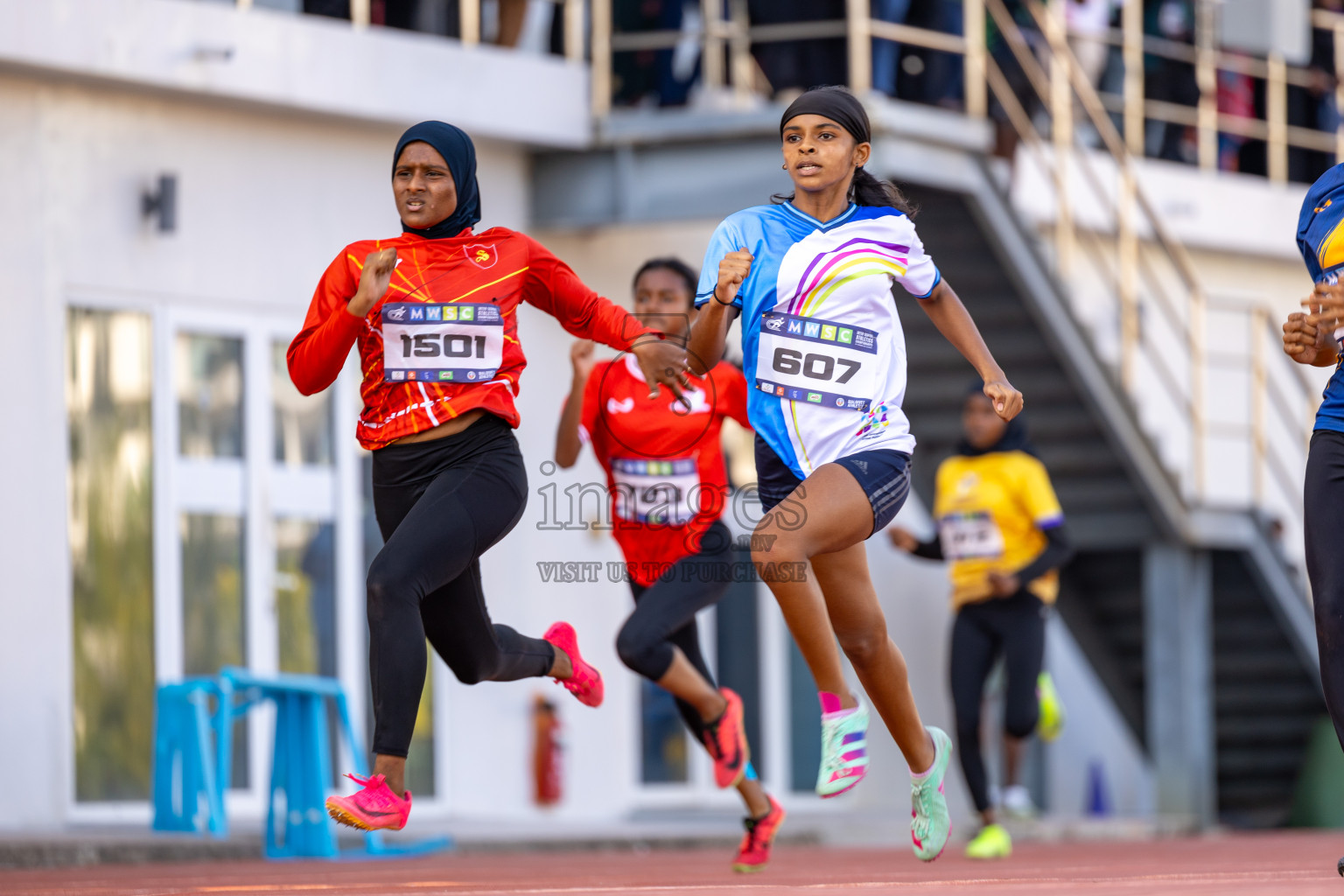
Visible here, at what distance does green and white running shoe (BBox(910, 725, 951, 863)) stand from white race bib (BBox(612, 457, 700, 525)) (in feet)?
6.53

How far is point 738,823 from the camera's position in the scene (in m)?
13.2

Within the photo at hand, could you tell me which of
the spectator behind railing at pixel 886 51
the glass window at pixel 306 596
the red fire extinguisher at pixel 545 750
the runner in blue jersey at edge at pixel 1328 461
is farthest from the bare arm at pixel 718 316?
the red fire extinguisher at pixel 545 750

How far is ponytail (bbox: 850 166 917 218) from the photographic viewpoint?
21.3 ft

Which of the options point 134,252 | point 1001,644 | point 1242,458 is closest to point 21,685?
point 134,252

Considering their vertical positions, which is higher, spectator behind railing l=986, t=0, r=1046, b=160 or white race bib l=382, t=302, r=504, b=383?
spectator behind railing l=986, t=0, r=1046, b=160

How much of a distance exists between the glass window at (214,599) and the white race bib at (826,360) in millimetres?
6377

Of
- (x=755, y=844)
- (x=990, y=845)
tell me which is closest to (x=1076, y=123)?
(x=990, y=845)

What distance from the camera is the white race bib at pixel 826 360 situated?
20.5ft

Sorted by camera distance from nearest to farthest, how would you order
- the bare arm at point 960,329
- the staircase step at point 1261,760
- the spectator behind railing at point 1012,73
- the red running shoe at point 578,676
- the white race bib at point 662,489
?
the bare arm at point 960,329 < the red running shoe at point 578,676 < the white race bib at point 662,489 < the spectator behind railing at point 1012,73 < the staircase step at point 1261,760

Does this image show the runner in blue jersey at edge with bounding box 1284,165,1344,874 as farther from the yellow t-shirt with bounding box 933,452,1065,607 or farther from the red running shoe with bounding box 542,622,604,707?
the yellow t-shirt with bounding box 933,452,1065,607

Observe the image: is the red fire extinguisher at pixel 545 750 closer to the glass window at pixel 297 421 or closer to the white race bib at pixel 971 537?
the glass window at pixel 297 421

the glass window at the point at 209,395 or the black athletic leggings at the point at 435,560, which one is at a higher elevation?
the glass window at the point at 209,395

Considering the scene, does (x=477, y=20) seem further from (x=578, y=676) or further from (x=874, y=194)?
(x=874, y=194)

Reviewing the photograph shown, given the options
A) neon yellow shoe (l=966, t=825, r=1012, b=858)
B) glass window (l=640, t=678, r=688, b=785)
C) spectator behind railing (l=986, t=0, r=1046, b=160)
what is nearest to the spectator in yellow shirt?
neon yellow shoe (l=966, t=825, r=1012, b=858)
